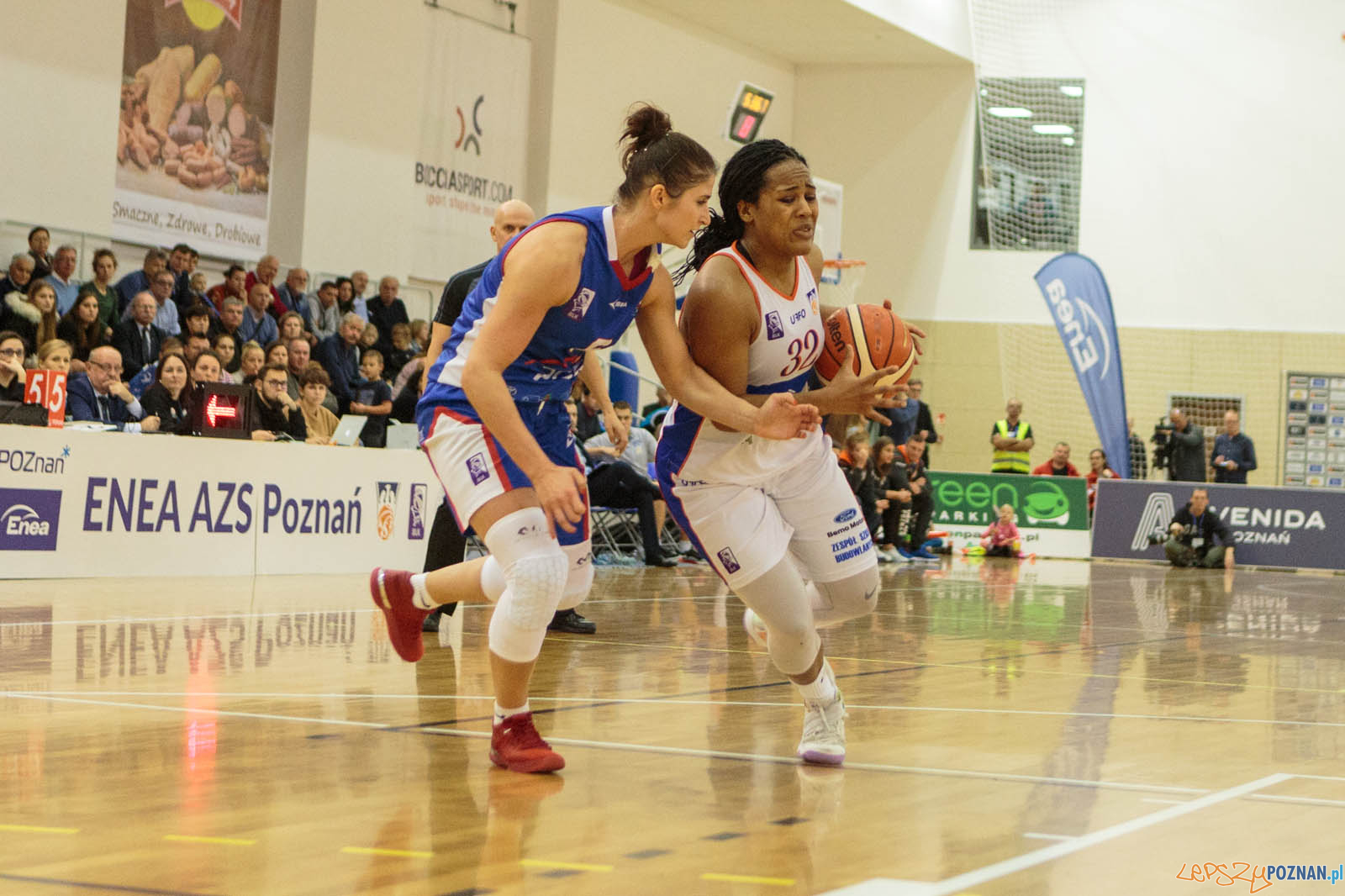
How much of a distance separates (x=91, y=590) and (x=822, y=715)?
5.45 meters

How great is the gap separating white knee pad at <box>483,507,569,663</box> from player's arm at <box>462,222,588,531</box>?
0.10 m

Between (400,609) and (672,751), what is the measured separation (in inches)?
33.1

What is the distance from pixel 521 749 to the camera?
146 inches

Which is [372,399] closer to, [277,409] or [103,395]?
[277,409]

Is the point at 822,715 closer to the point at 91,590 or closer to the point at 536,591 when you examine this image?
the point at 536,591

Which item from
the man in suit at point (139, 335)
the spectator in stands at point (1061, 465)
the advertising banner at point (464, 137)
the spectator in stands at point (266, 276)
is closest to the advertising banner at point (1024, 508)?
the spectator in stands at point (1061, 465)

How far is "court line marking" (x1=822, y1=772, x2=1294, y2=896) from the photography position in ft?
8.64

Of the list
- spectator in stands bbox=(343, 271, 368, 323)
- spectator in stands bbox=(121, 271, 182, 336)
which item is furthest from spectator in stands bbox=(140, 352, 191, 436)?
spectator in stands bbox=(343, 271, 368, 323)

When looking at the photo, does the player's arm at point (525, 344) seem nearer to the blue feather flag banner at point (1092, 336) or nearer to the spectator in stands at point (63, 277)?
the spectator in stands at point (63, 277)

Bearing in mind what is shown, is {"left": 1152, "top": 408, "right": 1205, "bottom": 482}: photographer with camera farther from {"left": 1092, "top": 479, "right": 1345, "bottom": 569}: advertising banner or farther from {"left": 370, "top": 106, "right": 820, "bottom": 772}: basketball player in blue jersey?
{"left": 370, "top": 106, "right": 820, "bottom": 772}: basketball player in blue jersey

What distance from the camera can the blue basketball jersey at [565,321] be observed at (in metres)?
3.74

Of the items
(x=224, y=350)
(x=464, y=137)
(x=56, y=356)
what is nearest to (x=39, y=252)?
(x=224, y=350)

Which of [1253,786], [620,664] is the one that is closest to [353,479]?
[620,664]

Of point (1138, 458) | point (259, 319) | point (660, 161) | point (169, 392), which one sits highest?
point (259, 319)
